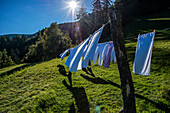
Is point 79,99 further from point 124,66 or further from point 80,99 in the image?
point 124,66

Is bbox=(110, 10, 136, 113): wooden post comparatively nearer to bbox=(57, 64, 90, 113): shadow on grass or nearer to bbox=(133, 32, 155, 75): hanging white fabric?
bbox=(133, 32, 155, 75): hanging white fabric

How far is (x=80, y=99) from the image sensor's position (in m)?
4.41

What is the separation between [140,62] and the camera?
3.42 metres

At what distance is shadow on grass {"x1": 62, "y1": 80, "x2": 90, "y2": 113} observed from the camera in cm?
380

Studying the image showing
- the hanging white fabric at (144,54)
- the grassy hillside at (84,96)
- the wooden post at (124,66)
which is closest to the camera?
the wooden post at (124,66)

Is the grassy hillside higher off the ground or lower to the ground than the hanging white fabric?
lower

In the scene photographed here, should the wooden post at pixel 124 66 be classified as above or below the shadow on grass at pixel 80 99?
above

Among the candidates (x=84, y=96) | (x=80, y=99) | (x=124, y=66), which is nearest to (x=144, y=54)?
(x=124, y=66)

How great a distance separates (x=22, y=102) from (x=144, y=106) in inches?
214

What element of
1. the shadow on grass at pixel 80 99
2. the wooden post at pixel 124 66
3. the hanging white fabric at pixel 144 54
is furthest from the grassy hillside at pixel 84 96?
the hanging white fabric at pixel 144 54

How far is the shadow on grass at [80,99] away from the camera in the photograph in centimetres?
380

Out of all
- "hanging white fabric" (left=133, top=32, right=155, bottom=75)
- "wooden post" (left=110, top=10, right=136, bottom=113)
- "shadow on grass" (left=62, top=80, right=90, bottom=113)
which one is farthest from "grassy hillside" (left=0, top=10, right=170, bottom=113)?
"hanging white fabric" (left=133, top=32, right=155, bottom=75)

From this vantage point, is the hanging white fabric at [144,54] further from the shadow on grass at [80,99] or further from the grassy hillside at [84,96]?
the shadow on grass at [80,99]

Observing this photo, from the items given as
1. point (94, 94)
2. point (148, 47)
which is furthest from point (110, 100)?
point (148, 47)
